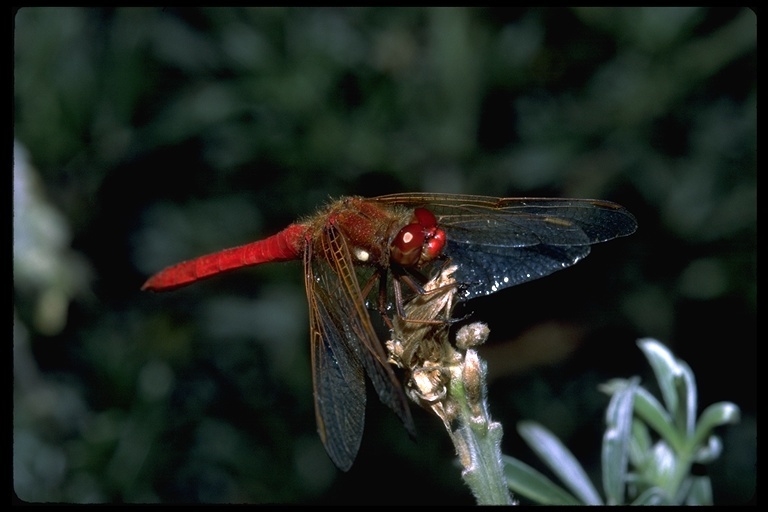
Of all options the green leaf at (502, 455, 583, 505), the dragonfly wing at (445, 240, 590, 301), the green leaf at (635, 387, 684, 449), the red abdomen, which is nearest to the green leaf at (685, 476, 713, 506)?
the green leaf at (635, 387, 684, 449)

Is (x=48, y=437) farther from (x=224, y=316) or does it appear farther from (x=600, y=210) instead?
(x=600, y=210)

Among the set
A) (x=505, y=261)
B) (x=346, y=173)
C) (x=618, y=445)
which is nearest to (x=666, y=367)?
(x=618, y=445)

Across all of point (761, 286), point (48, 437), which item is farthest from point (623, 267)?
point (48, 437)

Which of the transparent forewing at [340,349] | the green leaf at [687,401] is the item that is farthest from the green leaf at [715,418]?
the transparent forewing at [340,349]

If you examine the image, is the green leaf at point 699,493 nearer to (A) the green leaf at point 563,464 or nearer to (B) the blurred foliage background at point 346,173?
(A) the green leaf at point 563,464

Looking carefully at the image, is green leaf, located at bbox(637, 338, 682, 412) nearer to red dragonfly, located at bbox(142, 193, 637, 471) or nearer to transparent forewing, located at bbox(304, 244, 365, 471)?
red dragonfly, located at bbox(142, 193, 637, 471)

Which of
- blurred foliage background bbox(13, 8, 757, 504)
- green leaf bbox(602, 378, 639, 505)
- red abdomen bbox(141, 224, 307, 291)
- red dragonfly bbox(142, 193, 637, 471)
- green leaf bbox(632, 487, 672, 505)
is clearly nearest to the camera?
green leaf bbox(632, 487, 672, 505)
